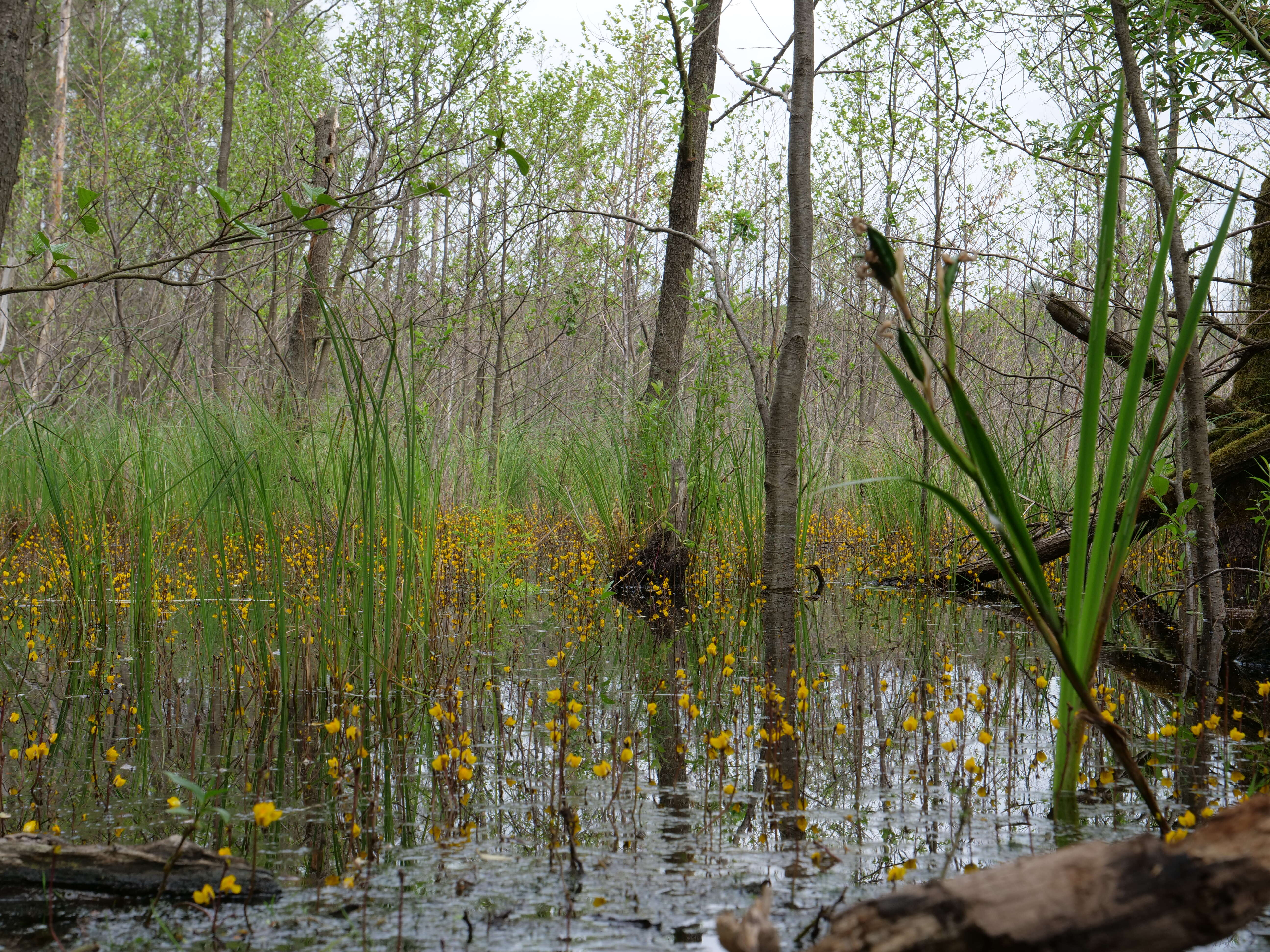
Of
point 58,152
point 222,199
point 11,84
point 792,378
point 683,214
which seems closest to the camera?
point 222,199

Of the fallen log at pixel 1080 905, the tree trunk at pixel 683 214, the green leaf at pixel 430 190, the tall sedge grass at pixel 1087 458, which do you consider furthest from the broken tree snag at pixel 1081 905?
the tree trunk at pixel 683 214

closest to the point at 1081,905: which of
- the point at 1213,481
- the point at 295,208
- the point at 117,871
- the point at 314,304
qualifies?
the point at 117,871

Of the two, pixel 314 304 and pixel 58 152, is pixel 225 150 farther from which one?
pixel 58 152

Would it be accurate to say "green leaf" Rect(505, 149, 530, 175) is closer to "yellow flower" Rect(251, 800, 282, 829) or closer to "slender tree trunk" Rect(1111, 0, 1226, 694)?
"yellow flower" Rect(251, 800, 282, 829)

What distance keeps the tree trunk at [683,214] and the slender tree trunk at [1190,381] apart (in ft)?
13.6

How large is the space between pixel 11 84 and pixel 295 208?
1087 mm

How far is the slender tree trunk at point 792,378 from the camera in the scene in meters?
4.45

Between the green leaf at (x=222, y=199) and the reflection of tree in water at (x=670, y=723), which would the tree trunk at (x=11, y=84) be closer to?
the green leaf at (x=222, y=199)

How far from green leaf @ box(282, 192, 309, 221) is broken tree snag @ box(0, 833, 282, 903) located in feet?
4.41

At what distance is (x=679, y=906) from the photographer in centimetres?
166

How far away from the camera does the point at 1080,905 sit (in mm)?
1035

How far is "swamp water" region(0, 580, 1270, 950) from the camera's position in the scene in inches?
64.1

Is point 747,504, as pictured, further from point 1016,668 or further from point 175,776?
point 175,776

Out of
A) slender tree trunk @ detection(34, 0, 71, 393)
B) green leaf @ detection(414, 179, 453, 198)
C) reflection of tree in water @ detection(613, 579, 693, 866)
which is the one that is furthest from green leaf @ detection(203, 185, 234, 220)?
slender tree trunk @ detection(34, 0, 71, 393)
